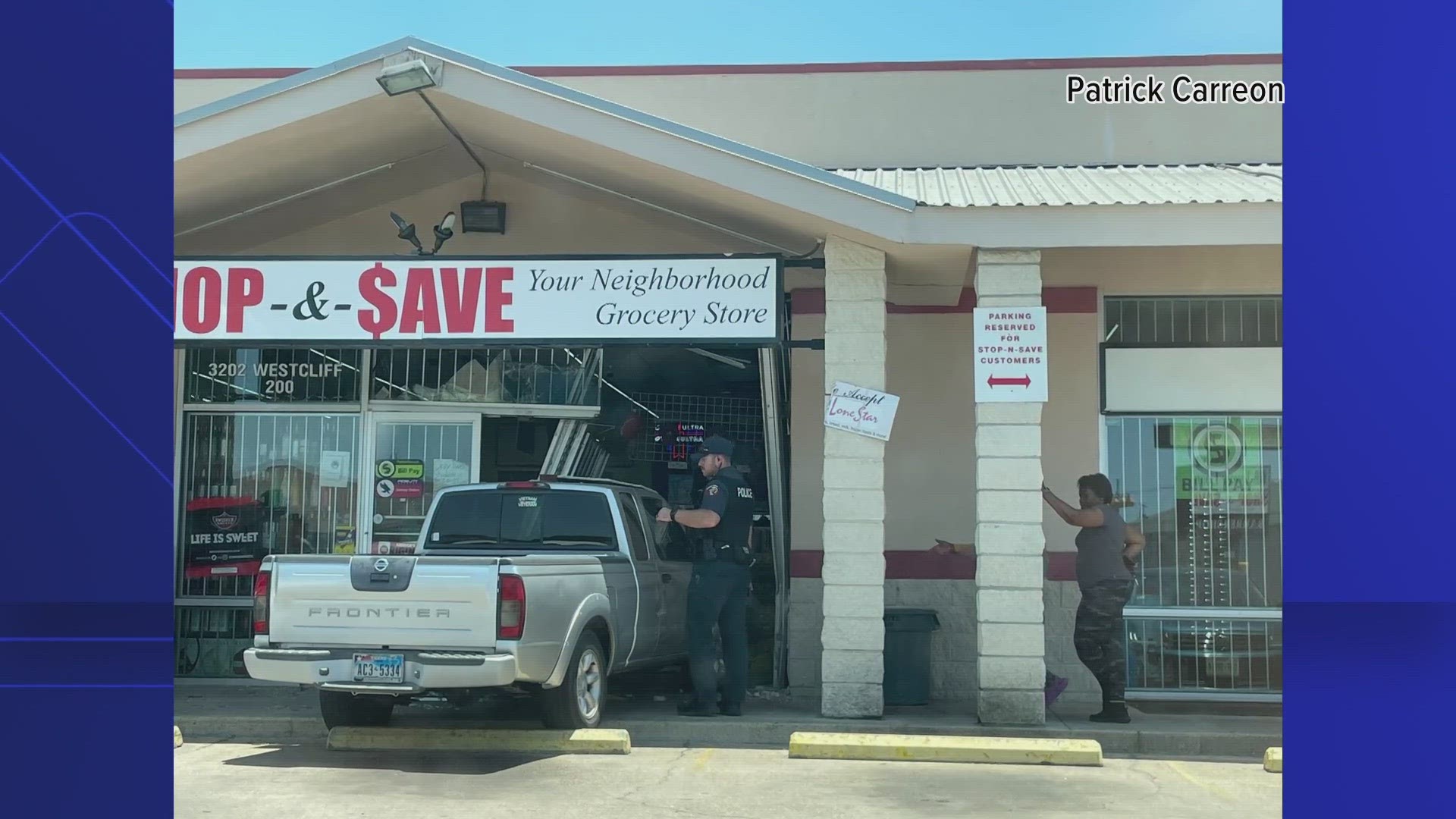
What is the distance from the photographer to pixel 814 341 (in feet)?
37.9

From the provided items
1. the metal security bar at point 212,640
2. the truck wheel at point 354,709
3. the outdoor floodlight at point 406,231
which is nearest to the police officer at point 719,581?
the truck wheel at point 354,709

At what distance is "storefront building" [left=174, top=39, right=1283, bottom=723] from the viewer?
35.6 ft

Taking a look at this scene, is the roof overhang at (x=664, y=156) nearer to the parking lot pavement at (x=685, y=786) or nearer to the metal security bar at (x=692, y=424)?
the metal security bar at (x=692, y=424)

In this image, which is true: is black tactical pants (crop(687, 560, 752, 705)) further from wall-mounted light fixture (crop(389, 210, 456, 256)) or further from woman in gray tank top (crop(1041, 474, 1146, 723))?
wall-mounted light fixture (crop(389, 210, 456, 256))

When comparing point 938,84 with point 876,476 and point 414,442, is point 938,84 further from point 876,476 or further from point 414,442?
point 414,442

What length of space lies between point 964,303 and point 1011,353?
224cm

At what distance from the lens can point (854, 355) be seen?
11117 mm

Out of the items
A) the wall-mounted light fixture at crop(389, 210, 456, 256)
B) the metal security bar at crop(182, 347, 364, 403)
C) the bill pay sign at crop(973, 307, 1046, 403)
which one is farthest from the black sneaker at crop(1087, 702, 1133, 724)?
the metal security bar at crop(182, 347, 364, 403)

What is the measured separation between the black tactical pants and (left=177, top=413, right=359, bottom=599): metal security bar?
14.2 feet

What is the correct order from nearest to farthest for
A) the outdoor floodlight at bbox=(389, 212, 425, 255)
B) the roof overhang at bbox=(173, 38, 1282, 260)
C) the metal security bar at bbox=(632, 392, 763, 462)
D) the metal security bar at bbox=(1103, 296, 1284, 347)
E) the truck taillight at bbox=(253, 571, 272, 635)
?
the truck taillight at bbox=(253, 571, 272, 635) < the roof overhang at bbox=(173, 38, 1282, 260) < the outdoor floodlight at bbox=(389, 212, 425, 255) < the metal security bar at bbox=(1103, 296, 1284, 347) < the metal security bar at bbox=(632, 392, 763, 462)

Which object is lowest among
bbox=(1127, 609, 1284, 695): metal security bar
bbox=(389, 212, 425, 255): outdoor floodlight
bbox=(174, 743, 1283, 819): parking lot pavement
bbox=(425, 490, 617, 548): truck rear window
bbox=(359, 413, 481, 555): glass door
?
bbox=(174, 743, 1283, 819): parking lot pavement

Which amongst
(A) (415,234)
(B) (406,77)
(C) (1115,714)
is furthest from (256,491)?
(C) (1115,714)

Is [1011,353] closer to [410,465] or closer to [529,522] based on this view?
[529,522]

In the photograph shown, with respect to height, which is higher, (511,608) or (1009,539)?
(1009,539)
